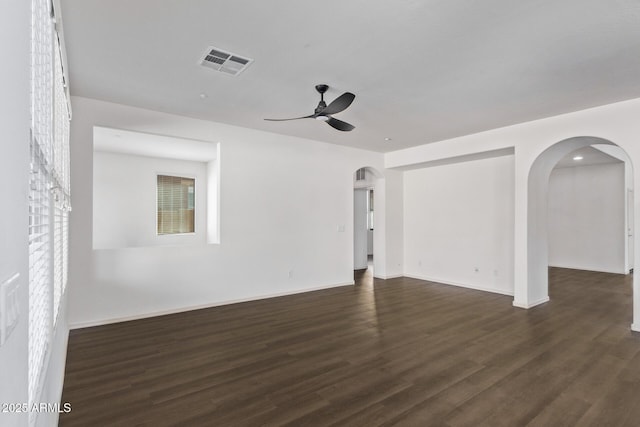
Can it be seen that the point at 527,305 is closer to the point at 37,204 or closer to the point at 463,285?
the point at 463,285

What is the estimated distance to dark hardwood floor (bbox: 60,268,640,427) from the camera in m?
Result: 2.32

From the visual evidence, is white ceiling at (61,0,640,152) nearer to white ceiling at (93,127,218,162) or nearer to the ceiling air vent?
the ceiling air vent

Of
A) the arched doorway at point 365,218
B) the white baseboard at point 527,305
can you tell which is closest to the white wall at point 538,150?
the white baseboard at point 527,305

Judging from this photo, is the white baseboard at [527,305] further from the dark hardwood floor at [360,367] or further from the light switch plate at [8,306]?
the light switch plate at [8,306]

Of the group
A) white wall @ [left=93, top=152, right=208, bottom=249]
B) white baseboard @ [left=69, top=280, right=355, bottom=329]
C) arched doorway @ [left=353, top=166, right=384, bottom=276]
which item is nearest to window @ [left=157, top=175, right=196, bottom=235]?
white wall @ [left=93, top=152, right=208, bottom=249]

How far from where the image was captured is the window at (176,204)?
301 inches

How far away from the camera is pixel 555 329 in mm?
4012

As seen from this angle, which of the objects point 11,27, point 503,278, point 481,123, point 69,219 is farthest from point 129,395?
point 503,278

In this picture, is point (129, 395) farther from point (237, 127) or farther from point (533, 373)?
point (237, 127)

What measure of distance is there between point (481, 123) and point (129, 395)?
5.42 metres

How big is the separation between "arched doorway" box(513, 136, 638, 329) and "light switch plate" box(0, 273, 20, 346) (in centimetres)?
567

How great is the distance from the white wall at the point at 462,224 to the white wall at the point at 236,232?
96 centimetres

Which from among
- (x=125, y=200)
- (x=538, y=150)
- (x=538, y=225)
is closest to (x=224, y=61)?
(x=538, y=150)

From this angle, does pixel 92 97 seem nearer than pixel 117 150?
Yes
